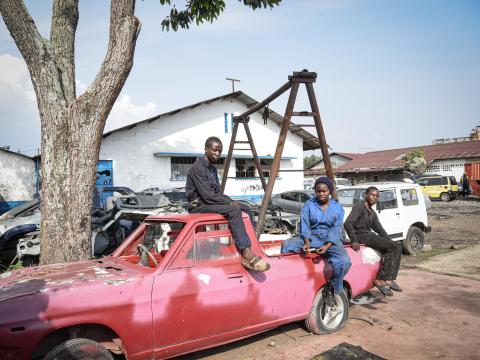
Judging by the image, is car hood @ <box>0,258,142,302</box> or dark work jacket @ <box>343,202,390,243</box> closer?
car hood @ <box>0,258,142,302</box>

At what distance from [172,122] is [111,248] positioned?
10.5 metres

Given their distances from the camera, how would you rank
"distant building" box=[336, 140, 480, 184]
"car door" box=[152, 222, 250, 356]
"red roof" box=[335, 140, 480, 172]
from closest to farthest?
"car door" box=[152, 222, 250, 356] < "distant building" box=[336, 140, 480, 184] < "red roof" box=[335, 140, 480, 172]

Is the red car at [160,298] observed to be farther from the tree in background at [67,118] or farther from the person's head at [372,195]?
the person's head at [372,195]

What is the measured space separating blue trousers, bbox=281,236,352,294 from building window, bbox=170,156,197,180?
12858 mm

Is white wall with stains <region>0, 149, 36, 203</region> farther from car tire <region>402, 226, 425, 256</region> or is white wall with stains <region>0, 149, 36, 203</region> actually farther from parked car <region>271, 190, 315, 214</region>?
car tire <region>402, 226, 425, 256</region>

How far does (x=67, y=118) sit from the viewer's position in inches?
199

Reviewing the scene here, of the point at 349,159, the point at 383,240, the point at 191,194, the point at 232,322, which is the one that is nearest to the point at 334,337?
the point at 232,322

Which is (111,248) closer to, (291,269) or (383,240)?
(291,269)

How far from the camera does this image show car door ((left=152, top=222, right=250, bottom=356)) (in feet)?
10.6

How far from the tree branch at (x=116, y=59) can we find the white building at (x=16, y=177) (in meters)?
12.8

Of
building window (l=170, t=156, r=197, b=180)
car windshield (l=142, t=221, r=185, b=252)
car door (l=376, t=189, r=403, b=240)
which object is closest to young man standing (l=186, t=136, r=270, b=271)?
car windshield (l=142, t=221, r=185, b=252)

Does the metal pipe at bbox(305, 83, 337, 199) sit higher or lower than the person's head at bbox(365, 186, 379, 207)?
higher

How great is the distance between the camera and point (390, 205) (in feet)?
29.0

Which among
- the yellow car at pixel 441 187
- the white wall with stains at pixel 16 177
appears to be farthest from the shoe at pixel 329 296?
the yellow car at pixel 441 187
